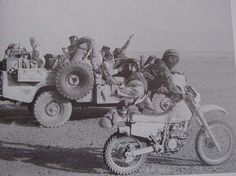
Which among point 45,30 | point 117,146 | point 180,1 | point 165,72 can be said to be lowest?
point 117,146

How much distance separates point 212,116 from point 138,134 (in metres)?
0.54

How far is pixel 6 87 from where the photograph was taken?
2820mm

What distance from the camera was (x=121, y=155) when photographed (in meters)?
2.92

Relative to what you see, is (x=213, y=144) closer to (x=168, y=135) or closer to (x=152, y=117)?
(x=168, y=135)

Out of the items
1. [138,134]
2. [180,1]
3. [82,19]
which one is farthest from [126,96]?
[180,1]

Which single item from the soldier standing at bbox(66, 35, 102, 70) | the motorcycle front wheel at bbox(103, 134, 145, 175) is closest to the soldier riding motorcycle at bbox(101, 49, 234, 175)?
the motorcycle front wheel at bbox(103, 134, 145, 175)

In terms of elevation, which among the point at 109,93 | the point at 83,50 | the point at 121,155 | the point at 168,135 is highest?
the point at 83,50

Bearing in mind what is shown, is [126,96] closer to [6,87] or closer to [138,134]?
[138,134]

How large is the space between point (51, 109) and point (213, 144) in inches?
40.7

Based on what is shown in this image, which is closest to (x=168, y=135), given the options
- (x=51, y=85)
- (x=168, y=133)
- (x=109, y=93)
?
(x=168, y=133)

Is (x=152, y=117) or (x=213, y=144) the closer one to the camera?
(x=152, y=117)

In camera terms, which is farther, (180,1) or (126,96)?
(180,1)

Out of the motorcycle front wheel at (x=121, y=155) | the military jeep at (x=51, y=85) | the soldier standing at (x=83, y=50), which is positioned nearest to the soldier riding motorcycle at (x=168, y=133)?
the motorcycle front wheel at (x=121, y=155)

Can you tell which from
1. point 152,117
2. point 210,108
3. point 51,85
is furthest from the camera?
point 210,108
